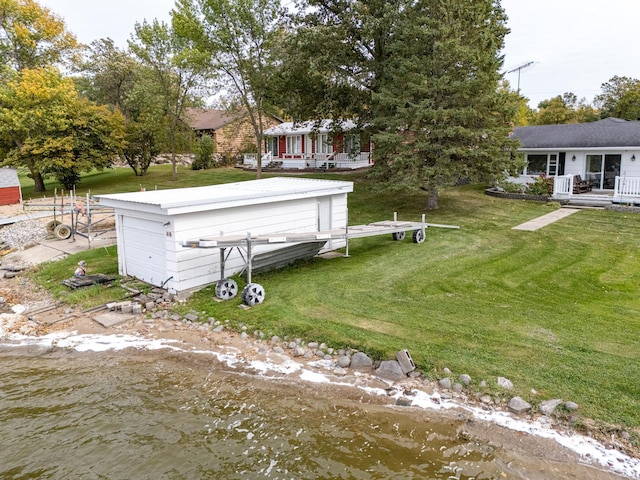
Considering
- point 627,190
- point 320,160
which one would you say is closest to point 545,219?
point 627,190

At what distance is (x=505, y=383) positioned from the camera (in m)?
6.73

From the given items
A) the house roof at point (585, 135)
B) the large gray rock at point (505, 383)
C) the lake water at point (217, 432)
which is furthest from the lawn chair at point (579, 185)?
the lake water at point (217, 432)

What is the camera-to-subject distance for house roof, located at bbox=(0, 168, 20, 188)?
25109 millimetres

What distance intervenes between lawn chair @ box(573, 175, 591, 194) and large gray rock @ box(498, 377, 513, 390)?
655 inches

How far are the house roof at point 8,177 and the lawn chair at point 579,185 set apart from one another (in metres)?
28.6

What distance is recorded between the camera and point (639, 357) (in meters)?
7.13

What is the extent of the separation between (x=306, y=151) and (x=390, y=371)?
2918 cm

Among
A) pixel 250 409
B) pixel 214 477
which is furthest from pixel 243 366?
pixel 214 477

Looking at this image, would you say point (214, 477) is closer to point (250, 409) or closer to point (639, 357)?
point (250, 409)

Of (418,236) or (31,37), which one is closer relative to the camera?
(418,236)

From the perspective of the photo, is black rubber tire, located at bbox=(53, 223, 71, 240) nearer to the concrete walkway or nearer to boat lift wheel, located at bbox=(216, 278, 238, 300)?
boat lift wheel, located at bbox=(216, 278, 238, 300)

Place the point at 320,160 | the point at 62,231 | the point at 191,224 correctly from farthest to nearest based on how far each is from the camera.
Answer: the point at 320,160 < the point at 62,231 < the point at 191,224

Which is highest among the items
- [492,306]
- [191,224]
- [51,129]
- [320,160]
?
[51,129]

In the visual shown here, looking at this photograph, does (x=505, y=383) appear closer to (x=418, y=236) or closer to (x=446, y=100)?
(x=418, y=236)
